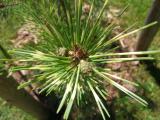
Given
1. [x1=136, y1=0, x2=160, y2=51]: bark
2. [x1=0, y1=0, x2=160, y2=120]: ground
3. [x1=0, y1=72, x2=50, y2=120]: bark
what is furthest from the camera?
[x1=0, y1=0, x2=160, y2=120]: ground

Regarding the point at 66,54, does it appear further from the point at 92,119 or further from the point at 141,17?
the point at 141,17

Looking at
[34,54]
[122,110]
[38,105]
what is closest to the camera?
[34,54]

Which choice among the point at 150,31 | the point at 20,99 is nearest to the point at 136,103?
the point at 150,31

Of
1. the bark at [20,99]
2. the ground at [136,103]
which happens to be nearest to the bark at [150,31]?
the ground at [136,103]

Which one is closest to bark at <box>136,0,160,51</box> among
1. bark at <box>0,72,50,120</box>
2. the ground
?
the ground

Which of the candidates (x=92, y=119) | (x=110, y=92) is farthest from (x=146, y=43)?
(x=92, y=119)

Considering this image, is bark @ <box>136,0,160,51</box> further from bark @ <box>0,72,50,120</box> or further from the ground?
bark @ <box>0,72,50,120</box>
